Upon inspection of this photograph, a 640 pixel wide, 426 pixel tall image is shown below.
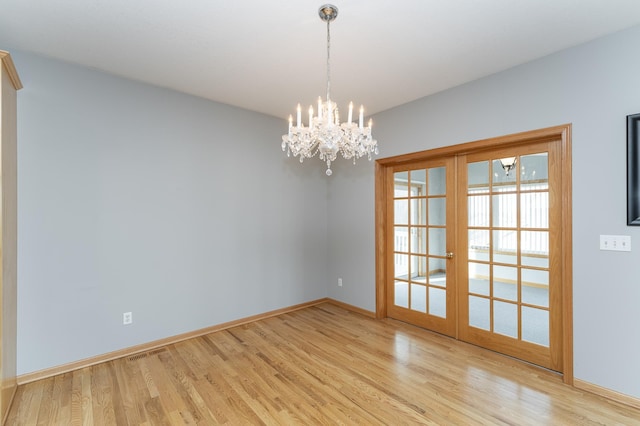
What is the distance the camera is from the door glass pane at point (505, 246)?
9.21ft

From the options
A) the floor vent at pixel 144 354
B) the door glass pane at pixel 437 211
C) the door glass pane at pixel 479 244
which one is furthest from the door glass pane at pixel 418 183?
the floor vent at pixel 144 354

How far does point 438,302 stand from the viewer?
3396 mm

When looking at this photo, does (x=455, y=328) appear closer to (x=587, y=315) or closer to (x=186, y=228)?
(x=587, y=315)

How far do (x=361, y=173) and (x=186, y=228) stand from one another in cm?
231

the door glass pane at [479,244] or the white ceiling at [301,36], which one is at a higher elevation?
the white ceiling at [301,36]

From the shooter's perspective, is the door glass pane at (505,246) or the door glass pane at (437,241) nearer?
the door glass pane at (505,246)

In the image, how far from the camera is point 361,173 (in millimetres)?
4066

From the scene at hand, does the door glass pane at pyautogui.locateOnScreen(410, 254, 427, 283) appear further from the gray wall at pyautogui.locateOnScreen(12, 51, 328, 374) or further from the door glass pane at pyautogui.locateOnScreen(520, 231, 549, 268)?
the gray wall at pyautogui.locateOnScreen(12, 51, 328, 374)

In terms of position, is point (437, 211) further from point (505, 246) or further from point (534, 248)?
point (534, 248)

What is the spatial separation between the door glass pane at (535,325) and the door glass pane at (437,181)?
1.40m

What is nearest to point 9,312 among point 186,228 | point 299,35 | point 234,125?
point 186,228

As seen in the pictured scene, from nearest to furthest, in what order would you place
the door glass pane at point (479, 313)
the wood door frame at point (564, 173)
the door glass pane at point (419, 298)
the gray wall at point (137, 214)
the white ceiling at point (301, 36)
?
the white ceiling at point (301, 36) < the wood door frame at point (564, 173) < the gray wall at point (137, 214) < the door glass pane at point (479, 313) < the door glass pane at point (419, 298)

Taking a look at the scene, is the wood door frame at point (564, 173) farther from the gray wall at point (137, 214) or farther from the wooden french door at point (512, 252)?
the gray wall at point (137, 214)

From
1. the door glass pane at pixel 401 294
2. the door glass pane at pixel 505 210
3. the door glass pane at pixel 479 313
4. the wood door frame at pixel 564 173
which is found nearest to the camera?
the wood door frame at pixel 564 173
